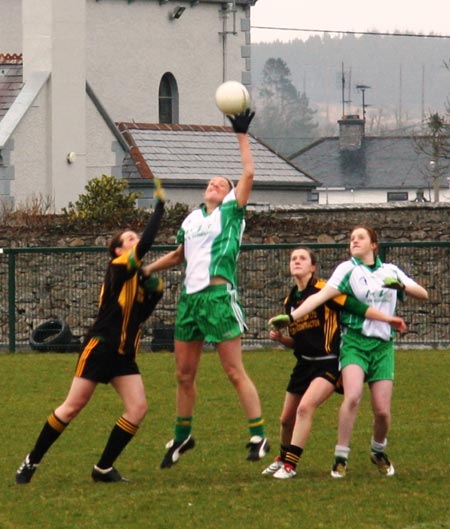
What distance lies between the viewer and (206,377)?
19375mm

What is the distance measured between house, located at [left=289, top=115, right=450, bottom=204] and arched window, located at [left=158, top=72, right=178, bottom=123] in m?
44.7

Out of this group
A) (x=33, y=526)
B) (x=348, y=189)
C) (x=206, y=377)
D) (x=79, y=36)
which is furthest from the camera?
(x=348, y=189)

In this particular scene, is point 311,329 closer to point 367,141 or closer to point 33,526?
point 33,526

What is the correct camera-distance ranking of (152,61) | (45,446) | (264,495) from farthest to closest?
(152,61)
(45,446)
(264,495)

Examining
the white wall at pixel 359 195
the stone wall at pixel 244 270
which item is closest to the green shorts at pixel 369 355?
the stone wall at pixel 244 270

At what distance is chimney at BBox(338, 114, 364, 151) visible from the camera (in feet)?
290

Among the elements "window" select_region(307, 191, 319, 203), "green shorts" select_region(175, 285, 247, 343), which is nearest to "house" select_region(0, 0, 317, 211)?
"window" select_region(307, 191, 319, 203)

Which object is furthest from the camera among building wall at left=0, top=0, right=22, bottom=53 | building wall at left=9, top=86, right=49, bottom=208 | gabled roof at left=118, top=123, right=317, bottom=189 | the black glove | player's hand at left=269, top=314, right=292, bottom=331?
building wall at left=0, top=0, right=22, bottom=53

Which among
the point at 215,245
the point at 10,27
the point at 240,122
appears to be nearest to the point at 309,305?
the point at 215,245

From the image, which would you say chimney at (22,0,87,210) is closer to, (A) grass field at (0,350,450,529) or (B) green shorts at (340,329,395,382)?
(A) grass field at (0,350,450,529)

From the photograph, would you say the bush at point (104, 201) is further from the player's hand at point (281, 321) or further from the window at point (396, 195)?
the window at point (396, 195)

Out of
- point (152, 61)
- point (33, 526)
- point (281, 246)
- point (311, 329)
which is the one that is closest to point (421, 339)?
point (281, 246)

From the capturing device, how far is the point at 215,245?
1120 centimetres

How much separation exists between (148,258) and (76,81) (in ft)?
40.1
